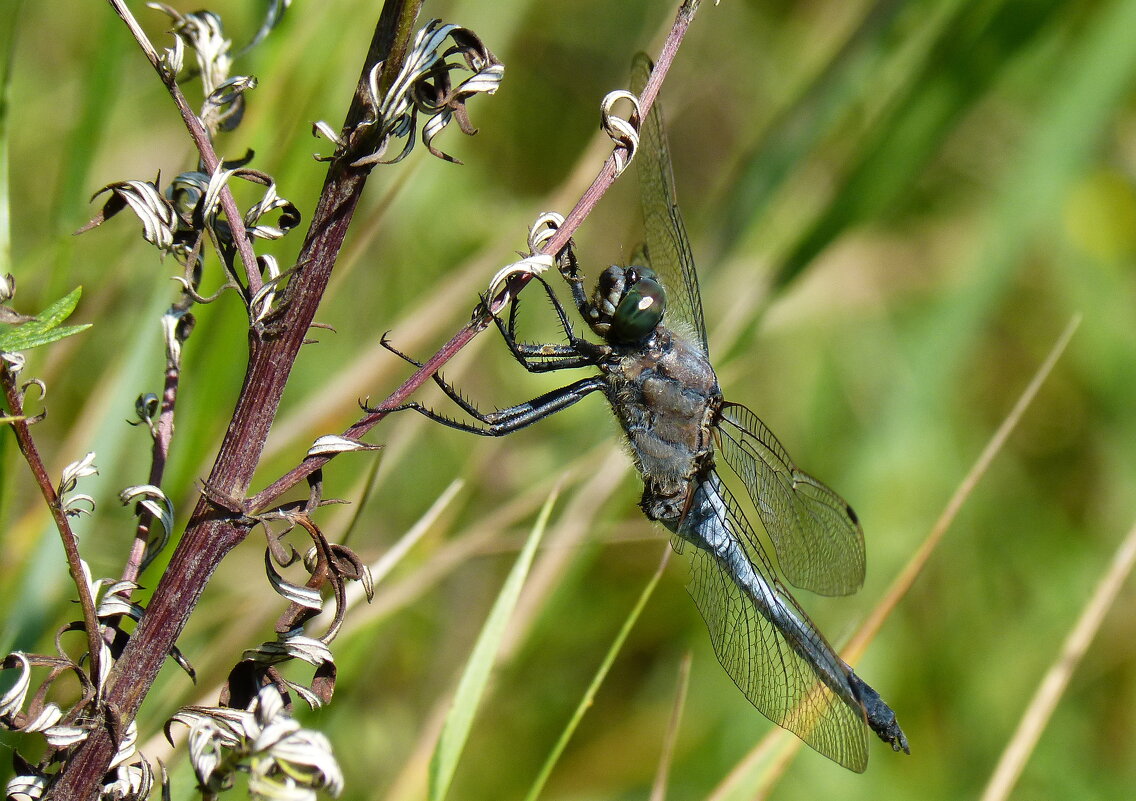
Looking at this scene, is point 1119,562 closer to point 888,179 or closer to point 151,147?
point 888,179

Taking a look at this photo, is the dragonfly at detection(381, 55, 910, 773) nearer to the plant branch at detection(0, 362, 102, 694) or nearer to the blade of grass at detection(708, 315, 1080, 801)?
the blade of grass at detection(708, 315, 1080, 801)

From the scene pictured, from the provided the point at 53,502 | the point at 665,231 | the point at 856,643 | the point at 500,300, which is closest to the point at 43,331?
the point at 53,502

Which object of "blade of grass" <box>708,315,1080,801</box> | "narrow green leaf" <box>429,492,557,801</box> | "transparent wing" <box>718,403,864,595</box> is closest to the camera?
"narrow green leaf" <box>429,492,557,801</box>

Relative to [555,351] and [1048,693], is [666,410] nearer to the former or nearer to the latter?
[555,351]

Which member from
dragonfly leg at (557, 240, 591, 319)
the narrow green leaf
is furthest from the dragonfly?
the narrow green leaf

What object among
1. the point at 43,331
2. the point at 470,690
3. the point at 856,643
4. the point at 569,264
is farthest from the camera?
the point at 856,643

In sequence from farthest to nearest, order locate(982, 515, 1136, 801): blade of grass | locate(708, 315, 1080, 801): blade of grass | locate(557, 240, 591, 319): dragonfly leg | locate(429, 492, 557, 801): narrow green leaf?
locate(982, 515, 1136, 801): blade of grass
locate(708, 315, 1080, 801): blade of grass
locate(557, 240, 591, 319): dragonfly leg
locate(429, 492, 557, 801): narrow green leaf

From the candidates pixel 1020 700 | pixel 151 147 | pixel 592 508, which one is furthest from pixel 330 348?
pixel 1020 700
